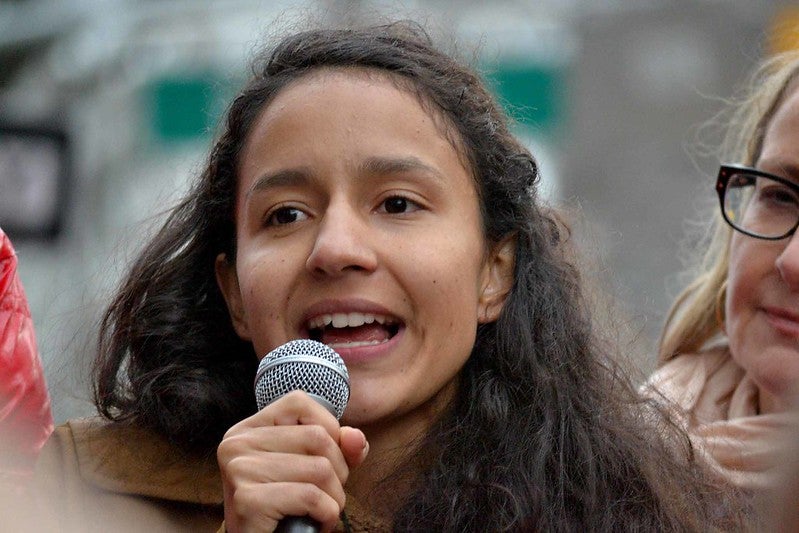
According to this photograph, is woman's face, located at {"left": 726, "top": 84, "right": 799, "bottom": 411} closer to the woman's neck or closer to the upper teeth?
the woman's neck

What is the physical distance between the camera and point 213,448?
2.82 m

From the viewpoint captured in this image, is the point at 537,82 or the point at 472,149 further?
the point at 537,82

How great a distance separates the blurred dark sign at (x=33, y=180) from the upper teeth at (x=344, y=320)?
12.3 ft

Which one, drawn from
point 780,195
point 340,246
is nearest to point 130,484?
point 340,246

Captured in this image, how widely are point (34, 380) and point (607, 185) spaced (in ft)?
21.6

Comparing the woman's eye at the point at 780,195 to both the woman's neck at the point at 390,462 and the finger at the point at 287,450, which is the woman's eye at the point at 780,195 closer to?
the woman's neck at the point at 390,462

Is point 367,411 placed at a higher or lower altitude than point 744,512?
higher

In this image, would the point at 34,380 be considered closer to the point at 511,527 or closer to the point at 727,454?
the point at 511,527

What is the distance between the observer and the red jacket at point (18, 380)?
8.02 ft

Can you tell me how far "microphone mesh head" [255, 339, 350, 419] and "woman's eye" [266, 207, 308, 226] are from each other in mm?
478

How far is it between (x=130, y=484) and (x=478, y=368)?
0.75 m

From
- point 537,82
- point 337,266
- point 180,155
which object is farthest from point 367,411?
point 537,82

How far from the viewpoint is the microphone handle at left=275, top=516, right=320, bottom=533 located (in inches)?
78.7

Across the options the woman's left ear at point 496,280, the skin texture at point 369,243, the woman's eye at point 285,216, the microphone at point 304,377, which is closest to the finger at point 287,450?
the microphone at point 304,377
